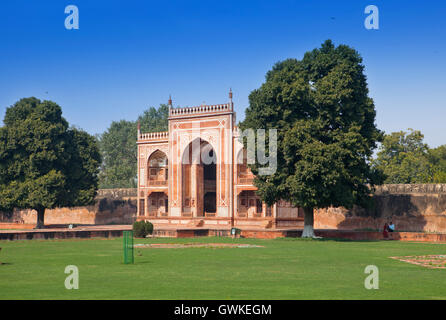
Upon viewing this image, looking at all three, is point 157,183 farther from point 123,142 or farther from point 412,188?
point 123,142

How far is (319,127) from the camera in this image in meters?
29.6

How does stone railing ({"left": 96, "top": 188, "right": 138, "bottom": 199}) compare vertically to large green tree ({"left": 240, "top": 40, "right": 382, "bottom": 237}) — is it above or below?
below

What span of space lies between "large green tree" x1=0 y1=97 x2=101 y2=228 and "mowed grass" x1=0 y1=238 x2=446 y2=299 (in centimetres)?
2211

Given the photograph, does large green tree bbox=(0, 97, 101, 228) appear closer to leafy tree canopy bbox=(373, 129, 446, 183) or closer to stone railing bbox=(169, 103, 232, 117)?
stone railing bbox=(169, 103, 232, 117)

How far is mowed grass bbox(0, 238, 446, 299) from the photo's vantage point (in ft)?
35.4

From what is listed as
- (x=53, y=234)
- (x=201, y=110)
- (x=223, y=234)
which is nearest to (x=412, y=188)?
Result: (x=223, y=234)

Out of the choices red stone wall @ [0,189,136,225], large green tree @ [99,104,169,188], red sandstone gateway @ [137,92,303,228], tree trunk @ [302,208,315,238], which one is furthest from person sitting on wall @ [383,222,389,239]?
large green tree @ [99,104,169,188]

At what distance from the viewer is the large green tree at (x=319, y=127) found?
93.4ft

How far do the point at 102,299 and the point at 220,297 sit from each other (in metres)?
1.97

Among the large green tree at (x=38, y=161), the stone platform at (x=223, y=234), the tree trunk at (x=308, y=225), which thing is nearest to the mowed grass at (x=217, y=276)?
the stone platform at (x=223, y=234)

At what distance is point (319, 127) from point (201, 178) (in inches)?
696

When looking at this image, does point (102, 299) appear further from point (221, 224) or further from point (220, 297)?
point (221, 224)

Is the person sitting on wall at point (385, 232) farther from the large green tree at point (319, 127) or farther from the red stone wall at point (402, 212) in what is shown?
the red stone wall at point (402, 212)

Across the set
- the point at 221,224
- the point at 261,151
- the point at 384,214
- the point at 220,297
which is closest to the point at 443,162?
the point at 384,214
